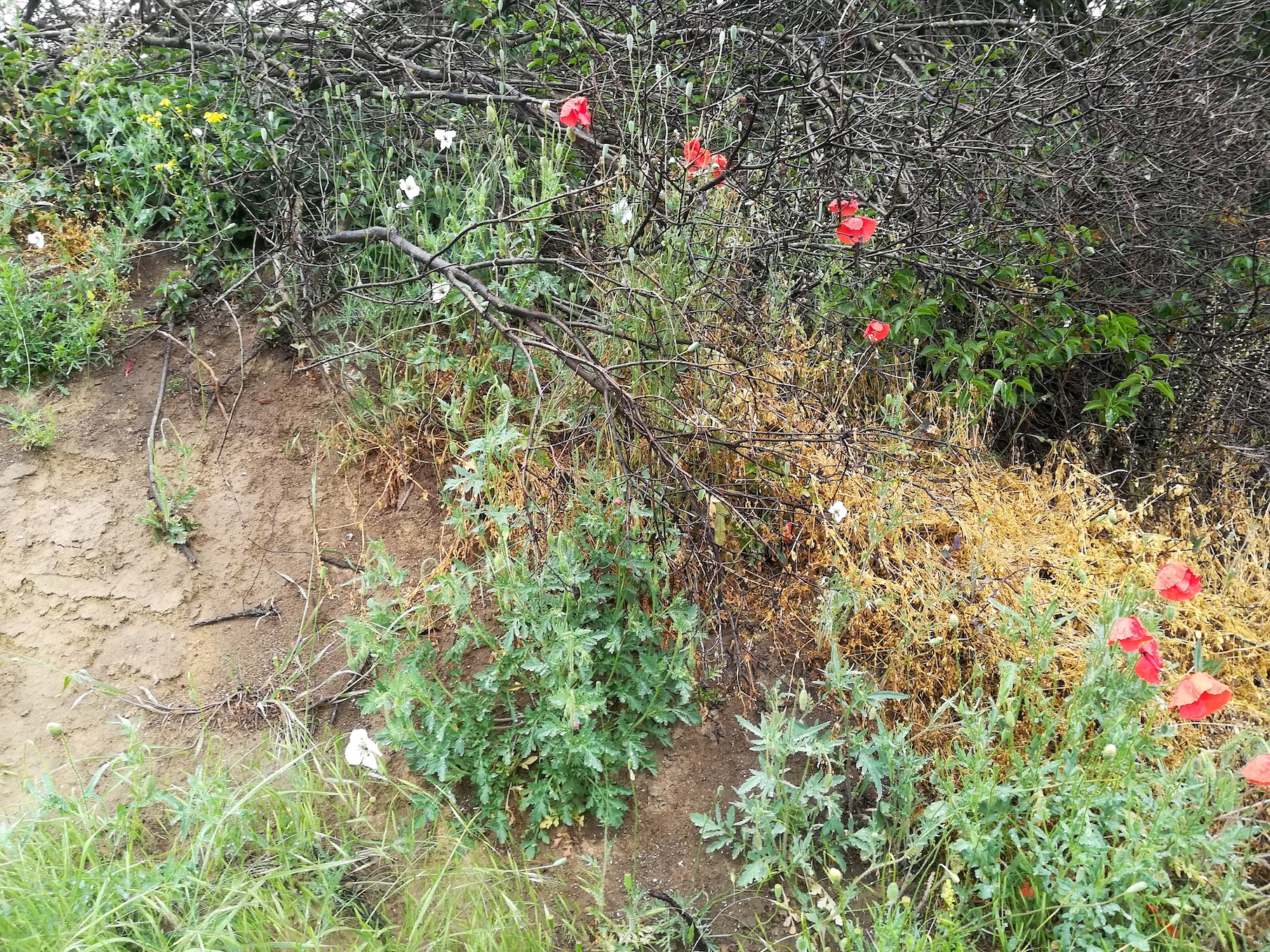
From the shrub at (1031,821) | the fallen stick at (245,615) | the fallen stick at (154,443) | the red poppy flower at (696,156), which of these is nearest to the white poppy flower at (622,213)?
the red poppy flower at (696,156)

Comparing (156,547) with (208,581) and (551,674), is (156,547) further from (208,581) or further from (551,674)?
(551,674)

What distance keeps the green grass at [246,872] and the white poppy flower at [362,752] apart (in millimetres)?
85

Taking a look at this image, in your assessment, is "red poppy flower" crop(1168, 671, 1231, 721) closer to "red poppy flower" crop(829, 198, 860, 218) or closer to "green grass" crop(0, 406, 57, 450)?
"red poppy flower" crop(829, 198, 860, 218)

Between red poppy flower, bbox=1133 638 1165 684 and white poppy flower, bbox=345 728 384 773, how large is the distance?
5.78 ft

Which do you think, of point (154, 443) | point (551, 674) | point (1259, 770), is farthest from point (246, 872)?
point (1259, 770)

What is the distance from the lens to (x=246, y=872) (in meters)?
1.96

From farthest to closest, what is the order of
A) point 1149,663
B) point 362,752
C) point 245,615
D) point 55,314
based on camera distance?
point 55,314
point 245,615
point 362,752
point 1149,663

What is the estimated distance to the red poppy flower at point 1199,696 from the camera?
179 centimetres

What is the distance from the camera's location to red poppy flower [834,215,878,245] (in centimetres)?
286

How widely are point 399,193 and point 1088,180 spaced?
2767mm

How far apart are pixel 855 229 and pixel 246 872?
101 inches

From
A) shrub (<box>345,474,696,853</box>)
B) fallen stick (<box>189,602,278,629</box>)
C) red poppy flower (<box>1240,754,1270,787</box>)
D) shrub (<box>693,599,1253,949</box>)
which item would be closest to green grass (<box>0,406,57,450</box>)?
fallen stick (<box>189,602,278,629</box>)

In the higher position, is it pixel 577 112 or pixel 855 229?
pixel 577 112

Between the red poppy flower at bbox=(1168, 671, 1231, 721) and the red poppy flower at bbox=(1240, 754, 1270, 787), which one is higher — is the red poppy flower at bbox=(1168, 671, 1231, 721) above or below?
above
